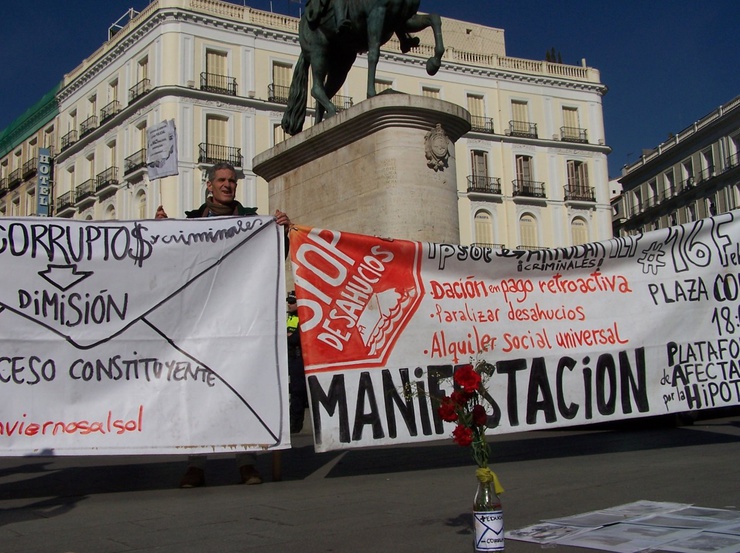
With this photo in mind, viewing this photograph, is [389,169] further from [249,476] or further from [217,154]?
[217,154]

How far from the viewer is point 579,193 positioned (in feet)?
170

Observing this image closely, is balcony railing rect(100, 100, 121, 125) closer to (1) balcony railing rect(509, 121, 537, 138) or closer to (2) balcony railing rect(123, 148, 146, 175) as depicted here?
(2) balcony railing rect(123, 148, 146, 175)

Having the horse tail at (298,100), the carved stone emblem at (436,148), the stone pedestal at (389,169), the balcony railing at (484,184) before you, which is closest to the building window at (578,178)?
the balcony railing at (484,184)

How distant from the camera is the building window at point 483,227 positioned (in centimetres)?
4880

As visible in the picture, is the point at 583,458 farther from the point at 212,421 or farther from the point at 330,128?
the point at 330,128

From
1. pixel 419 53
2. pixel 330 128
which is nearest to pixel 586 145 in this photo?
pixel 419 53

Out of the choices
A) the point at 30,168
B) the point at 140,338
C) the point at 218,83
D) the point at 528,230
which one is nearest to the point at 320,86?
the point at 140,338

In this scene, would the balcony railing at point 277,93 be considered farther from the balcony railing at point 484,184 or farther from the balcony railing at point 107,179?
the balcony railing at point 484,184

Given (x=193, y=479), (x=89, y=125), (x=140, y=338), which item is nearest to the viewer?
(x=140, y=338)

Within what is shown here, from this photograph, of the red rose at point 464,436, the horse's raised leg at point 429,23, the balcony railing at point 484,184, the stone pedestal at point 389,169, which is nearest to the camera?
the red rose at point 464,436

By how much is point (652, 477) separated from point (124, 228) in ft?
13.7

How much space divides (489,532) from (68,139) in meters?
50.4

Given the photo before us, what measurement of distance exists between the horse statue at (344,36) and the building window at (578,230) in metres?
41.2

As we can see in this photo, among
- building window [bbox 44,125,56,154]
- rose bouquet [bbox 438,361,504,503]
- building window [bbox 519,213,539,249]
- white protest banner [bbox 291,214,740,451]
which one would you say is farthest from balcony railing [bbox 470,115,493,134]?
rose bouquet [bbox 438,361,504,503]
